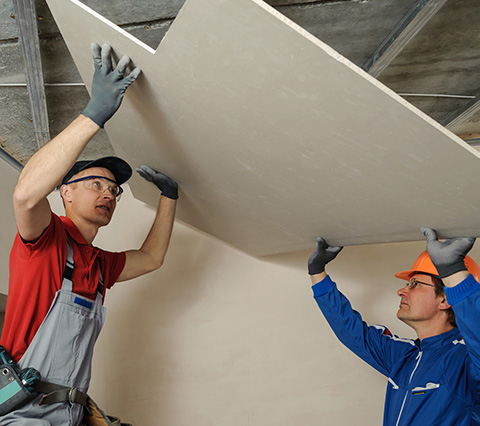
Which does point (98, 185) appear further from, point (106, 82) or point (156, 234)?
point (106, 82)

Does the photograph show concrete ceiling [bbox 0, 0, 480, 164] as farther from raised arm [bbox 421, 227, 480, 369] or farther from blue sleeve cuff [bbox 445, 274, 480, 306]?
blue sleeve cuff [bbox 445, 274, 480, 306]

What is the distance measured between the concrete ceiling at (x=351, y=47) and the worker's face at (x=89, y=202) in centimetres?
54

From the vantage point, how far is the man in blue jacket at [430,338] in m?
1.94

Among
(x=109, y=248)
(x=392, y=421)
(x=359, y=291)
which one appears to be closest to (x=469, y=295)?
(x=392, y=421)

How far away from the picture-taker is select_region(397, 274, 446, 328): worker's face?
8.32ft

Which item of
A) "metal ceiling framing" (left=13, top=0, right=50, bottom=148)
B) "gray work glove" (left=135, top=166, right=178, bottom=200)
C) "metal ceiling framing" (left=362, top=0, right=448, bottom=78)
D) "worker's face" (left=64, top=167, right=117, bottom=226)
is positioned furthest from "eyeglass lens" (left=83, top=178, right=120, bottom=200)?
"metal ceiling framing" (left=362, top=0, right=448, bottom=78)

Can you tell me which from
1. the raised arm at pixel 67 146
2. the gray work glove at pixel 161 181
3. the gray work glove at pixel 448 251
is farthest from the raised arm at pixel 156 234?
the gray work glove at pixel 448 251

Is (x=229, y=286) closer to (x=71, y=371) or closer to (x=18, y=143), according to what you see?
(x=71, y=371)

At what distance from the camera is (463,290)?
6.32 feet

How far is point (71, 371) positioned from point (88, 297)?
322 millimetres

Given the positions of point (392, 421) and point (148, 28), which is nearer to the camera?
point (148, 28)

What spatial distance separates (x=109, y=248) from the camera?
3.27m

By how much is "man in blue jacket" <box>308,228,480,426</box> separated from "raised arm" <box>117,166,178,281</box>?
84cm

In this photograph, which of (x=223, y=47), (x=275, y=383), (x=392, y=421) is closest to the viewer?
(x=223, y=47)
